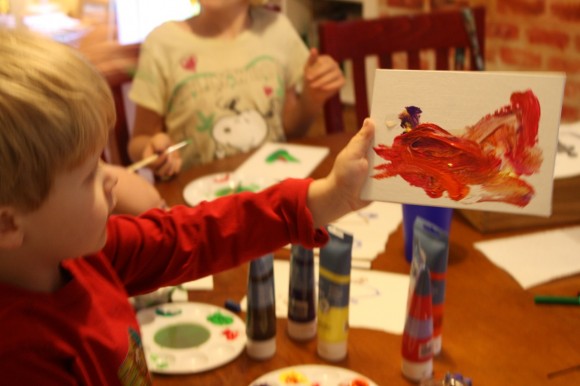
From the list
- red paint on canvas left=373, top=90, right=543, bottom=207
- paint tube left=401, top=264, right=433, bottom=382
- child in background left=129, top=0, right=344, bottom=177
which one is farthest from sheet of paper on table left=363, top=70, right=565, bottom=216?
child in background left=129, top=0, right=344, bottom=177

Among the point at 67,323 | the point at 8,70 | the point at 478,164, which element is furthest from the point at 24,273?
the point at 478,164

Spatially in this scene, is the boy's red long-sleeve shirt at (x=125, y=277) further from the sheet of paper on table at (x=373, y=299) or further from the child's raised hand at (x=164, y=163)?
the child's raised hand at (x=164, y=163)

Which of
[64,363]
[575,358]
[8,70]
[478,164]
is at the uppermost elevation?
[8,70]

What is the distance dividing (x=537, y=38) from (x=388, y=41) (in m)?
0.95

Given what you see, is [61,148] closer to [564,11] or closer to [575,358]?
[575,358]

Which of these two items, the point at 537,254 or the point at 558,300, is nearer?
the point at 558,300

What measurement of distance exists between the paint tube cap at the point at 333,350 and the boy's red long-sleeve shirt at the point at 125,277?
129 mm

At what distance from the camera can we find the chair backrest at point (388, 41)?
165cm

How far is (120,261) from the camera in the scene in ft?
2.78

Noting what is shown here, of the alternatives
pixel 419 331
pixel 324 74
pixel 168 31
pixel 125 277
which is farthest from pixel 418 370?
pixel 168 31

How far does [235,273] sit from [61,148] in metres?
0.46

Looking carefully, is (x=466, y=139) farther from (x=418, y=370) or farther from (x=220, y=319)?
(x=220, y=319)

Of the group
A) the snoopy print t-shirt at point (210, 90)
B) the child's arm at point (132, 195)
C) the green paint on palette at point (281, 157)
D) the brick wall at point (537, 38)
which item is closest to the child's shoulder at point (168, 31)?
the snoopy print t-shirt at point (210, 90)

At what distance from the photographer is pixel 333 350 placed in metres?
0.84
